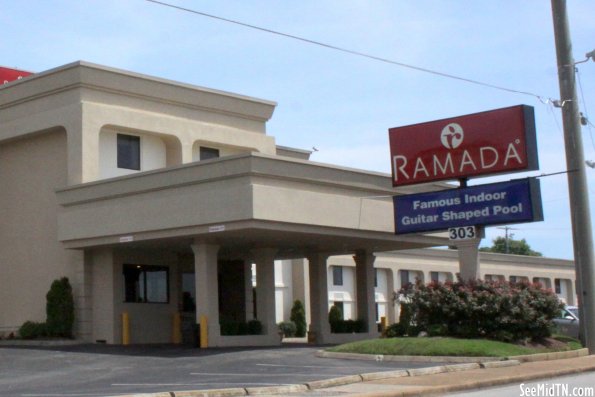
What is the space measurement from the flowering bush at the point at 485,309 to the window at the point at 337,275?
2788cm

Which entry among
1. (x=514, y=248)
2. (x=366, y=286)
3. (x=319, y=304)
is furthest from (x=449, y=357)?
(x=514, y=248)

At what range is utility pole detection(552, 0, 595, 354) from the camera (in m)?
27.6

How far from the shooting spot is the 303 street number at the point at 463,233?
2972cm

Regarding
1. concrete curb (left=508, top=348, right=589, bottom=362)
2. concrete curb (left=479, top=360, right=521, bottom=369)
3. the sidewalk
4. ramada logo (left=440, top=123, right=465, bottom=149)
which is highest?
ramada logo (left=440, top=123, right=465, bottom=149)

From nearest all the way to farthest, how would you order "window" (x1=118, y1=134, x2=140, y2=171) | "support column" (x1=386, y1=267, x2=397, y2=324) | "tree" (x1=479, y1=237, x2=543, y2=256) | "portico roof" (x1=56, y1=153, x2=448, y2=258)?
1. "portico roof" (x1=56, y1=153, x2=448, y2=258)
2. "window" (x1=118, y1=134, x2=140, y2=171)
3. "support column" (x1=386, y1=267, x2=397, y2=324)
4. "tree" (x1=479, y1=237, x2=543, y2=256)

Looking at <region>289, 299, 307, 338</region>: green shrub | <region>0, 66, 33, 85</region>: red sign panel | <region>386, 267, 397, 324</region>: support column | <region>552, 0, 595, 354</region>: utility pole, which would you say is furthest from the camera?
<region>386, 267, 397, 324</region>: support column

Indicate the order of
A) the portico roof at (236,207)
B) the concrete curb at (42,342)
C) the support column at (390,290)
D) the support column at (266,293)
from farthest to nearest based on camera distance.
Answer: the support column at (390,290) → the support column at (266,293) → the concrete curb at (42,342) → the portico roof at (236,207)

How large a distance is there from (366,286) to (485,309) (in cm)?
1190

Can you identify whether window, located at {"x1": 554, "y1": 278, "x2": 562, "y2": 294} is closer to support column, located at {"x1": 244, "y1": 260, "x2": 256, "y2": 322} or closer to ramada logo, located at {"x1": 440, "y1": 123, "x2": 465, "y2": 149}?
support column, located at {"x1": 244, "y1": 260, "x2": 256, "y2": 322}

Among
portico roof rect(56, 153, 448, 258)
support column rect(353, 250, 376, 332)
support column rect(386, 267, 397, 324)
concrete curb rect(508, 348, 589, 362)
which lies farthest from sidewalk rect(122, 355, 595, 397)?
support column rect(386, 267, 397, 324)

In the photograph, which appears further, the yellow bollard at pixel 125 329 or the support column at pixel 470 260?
the yellow bollard at pixel 125 329

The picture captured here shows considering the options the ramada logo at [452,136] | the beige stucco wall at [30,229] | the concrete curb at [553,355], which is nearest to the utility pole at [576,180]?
the concrete curb at [553,355]

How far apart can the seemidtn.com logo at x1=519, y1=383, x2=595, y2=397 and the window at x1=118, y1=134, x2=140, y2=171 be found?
22.0 m

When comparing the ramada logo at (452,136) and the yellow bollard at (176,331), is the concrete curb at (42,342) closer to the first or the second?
the yellow bollard at (176,331)
